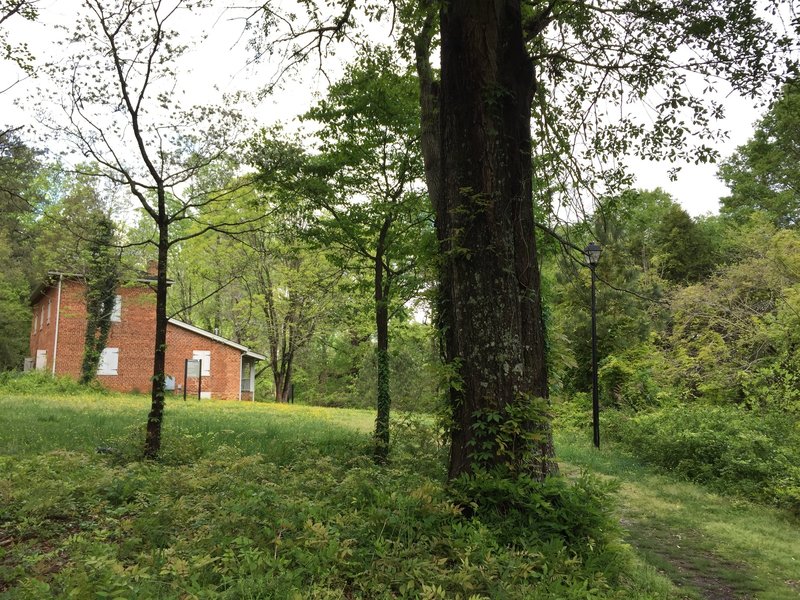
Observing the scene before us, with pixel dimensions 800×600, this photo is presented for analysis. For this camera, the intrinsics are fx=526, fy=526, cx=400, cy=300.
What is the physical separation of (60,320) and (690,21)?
2804cm

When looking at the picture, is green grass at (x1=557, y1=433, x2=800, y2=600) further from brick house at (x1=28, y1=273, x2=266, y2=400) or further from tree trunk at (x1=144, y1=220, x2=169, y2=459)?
brick house at (x1=28, y1=273, x2=266, y2=400)

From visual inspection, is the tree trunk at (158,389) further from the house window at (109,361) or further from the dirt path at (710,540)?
the house window at (109,361)

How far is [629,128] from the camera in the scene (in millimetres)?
6496

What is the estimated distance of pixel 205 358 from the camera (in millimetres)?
28156

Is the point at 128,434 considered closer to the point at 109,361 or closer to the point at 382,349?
the point at 382,349

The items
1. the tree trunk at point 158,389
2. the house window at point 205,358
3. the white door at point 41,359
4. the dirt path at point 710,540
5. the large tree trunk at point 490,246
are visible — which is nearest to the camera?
the large tree trunk at point 490,246

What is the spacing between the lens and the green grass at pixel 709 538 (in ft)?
17.3

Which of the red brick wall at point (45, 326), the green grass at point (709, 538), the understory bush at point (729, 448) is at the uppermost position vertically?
the red brick wall at point (45, 326)

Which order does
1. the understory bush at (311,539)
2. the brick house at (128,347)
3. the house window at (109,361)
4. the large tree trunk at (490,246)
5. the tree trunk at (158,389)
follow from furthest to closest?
the house window at (109,361) → the brick house at (128,347) → the tree trunk at (158,389) → the large tree trunk at (490,246) → the understory bush at (311,539)

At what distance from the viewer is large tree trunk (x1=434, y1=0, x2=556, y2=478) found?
432 centimetres

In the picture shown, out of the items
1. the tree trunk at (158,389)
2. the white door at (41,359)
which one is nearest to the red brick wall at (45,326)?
the white door at (41,359)

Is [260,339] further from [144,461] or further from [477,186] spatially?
[477,186]

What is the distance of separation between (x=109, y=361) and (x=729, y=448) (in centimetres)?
2607

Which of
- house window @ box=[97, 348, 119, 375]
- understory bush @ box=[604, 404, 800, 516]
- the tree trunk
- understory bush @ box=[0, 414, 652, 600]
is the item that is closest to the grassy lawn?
understory bush @ box=[0, 414, 652, 600]
